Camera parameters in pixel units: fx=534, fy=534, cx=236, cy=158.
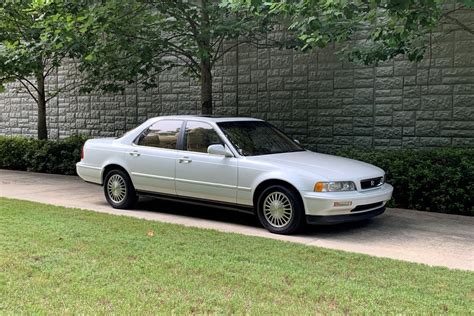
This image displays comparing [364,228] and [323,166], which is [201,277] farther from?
A: [364,228]

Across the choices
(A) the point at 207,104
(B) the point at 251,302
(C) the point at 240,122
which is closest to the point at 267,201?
(C) the point at 240,122

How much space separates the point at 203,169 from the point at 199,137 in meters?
0.56

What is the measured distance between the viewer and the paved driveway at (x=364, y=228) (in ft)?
20.1

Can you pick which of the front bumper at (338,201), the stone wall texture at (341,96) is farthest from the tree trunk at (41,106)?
the front bumper at (338,201)

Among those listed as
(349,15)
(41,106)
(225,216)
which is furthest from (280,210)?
(41,106)

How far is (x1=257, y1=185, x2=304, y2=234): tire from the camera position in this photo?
679 cm

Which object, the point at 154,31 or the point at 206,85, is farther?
the point at 206,85

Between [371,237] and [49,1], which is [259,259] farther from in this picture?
[49,1]

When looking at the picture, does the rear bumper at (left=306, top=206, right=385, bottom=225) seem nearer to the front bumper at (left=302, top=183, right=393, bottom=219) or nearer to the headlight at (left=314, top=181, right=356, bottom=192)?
the front bumper at (left=302, top=183, right=393, bottom=219)

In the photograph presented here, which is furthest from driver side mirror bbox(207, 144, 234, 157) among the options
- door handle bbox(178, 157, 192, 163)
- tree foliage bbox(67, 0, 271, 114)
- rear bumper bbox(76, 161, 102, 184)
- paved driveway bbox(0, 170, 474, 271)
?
tree foliage bbox(67, 0, 271, 114)

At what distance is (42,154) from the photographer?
13477mm

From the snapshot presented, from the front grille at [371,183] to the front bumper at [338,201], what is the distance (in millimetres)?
75

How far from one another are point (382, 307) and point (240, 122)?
452cm

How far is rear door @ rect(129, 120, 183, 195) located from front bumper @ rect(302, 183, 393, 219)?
2306mm
